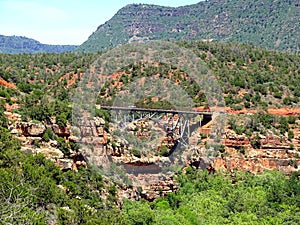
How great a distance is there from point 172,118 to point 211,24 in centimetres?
10354

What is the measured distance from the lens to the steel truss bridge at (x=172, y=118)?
134 feet

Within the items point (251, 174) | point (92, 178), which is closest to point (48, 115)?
point (92, 178)

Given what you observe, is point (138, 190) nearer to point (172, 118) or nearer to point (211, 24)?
point (172, 118)

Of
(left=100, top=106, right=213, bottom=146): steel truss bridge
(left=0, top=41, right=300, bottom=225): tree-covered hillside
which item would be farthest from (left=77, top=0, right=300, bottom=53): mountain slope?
(left=100, top=106, right=213, bottom=146): steel truss bridge

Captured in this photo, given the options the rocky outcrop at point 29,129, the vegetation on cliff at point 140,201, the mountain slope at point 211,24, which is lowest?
the vegetation on cliff at point 140,201

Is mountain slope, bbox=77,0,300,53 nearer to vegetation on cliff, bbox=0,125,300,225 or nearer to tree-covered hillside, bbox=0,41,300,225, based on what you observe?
tree-covered hillside, bbox=0,41,300,225

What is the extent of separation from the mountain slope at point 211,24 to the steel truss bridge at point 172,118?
2483 inches

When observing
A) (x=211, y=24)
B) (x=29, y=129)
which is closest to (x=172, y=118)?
(x=29, y=129)

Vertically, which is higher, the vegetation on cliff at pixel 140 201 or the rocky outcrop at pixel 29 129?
the rocky outcrop at pixel 29 129

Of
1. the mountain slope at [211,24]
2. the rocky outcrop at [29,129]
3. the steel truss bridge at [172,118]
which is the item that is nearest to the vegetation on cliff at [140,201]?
the rocky outcrop at [29,129]

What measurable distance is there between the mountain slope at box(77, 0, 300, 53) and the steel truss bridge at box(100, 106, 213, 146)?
63.1 m

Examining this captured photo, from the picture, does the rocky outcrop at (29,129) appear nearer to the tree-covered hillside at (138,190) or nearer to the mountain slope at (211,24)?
the tree-covered hillside at (138,190)

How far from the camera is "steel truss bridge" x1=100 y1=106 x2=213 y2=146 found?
4089cm

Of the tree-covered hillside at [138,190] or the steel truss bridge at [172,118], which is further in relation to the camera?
the steel truss bridge at [172,118]
